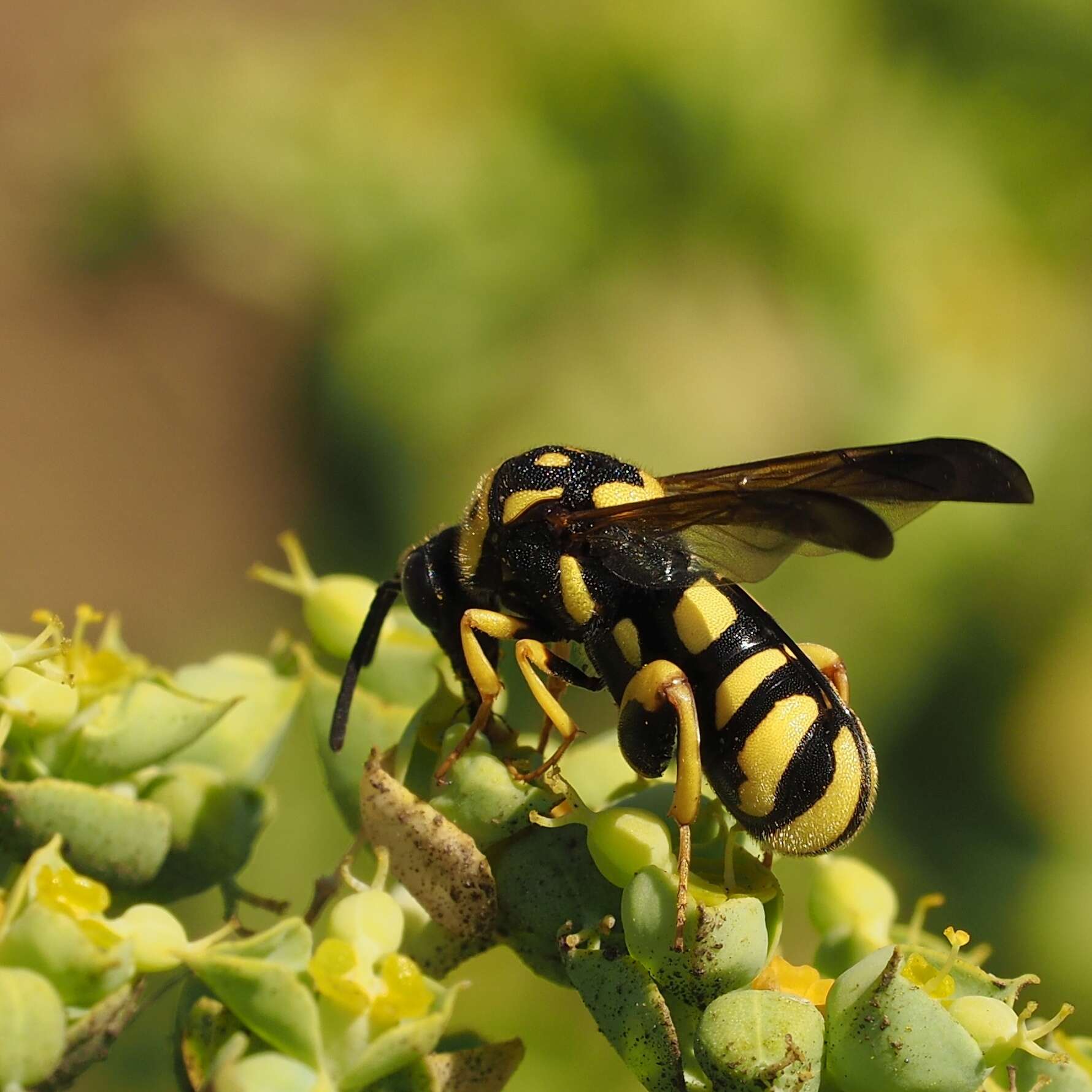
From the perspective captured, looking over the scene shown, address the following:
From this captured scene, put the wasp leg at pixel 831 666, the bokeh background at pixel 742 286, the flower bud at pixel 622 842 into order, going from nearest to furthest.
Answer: the flower bud at pixel 622 842
the wasp leg at pixel 831 666
the bokeh background at pixel 742 286

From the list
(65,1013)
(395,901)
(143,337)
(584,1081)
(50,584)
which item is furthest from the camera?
(143,337)

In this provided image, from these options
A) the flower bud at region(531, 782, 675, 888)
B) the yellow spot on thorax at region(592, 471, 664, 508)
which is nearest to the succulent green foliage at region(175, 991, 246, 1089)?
the flower bud at region(531, 782, 675, 888)

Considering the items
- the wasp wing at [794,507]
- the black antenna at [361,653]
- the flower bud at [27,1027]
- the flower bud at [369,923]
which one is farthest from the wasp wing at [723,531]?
the flower bud at [27,1027]

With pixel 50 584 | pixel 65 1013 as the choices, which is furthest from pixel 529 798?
pixel 50 584

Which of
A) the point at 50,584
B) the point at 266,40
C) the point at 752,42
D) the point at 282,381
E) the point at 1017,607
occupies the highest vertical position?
the point at 752,42

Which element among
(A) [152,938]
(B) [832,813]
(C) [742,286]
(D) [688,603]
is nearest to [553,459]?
(D) [688,603]

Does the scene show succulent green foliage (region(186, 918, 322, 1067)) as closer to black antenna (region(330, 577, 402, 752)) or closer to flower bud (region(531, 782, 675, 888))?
flower bud (region(531, 782, 675, 888))

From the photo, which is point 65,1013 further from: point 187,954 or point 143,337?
point 143,337

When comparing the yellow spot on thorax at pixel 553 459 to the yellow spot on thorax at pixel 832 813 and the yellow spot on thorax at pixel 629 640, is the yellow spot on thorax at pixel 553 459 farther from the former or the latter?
the yellow spot on thorax at pixel 832 813
